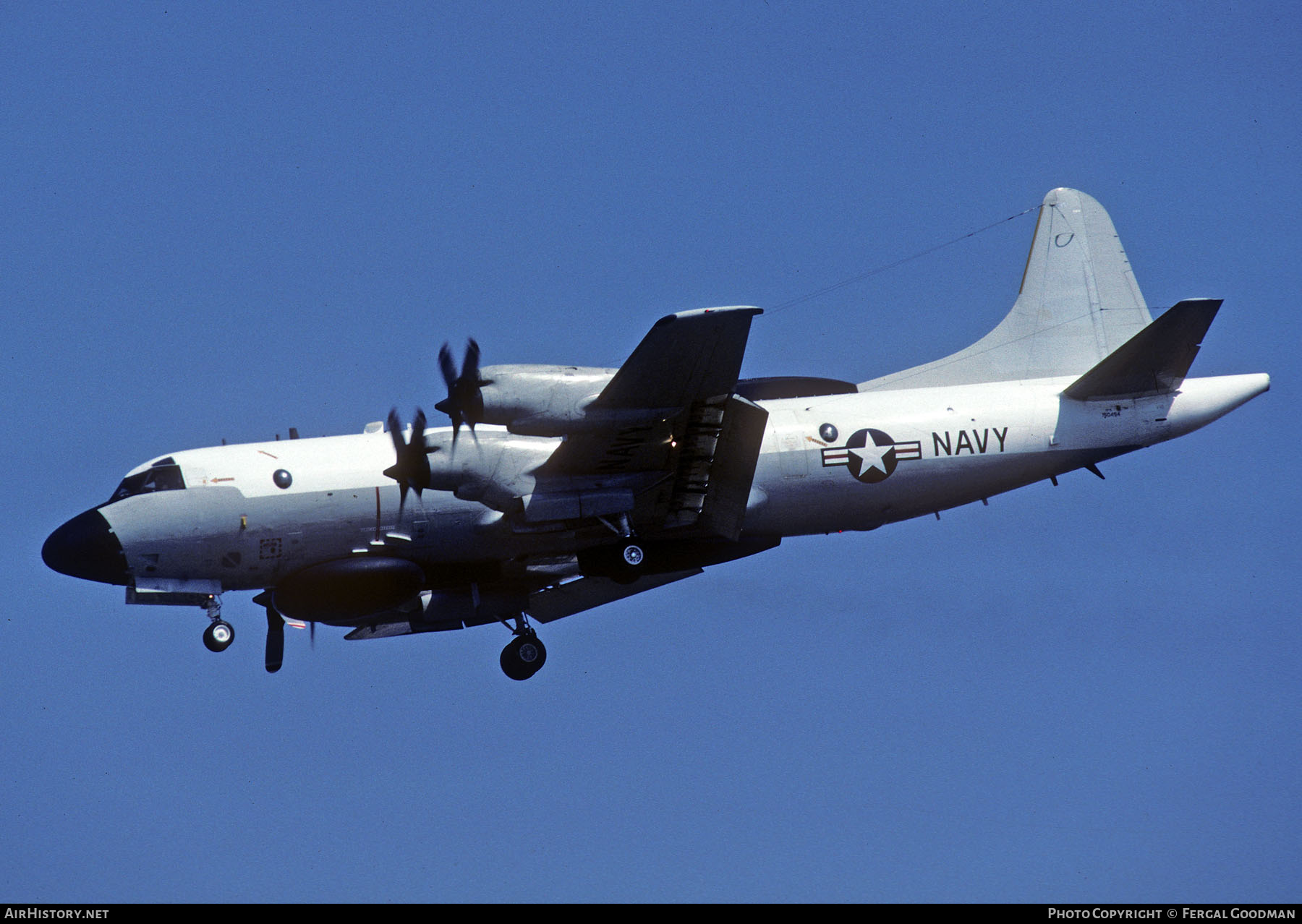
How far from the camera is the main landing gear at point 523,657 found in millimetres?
27391

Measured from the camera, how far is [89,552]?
81.6 ft

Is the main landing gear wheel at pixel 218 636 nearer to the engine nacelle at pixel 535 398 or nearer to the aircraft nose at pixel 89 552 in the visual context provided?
the aircraft nose at pixel 89 552

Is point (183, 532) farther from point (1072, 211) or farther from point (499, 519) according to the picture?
point (1072, 211)

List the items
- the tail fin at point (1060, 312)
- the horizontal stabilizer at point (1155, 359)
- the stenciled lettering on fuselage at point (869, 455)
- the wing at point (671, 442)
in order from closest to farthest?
1. the wing at point (671, 442)
2. the horizontal stabilizer at point (1155, 359)
3. the stenciled lettering on fuselage at point (869, 455)
4. the tail fin at point (1060, 312)

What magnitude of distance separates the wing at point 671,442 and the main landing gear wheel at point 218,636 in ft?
19.9

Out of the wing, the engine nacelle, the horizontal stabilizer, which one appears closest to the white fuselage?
the horizontal stabilizer

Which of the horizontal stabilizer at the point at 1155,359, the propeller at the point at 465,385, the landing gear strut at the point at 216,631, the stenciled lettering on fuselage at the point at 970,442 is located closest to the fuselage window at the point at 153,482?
the landing gear strut at the point at 216,631

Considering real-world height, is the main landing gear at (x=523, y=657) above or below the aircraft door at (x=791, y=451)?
below

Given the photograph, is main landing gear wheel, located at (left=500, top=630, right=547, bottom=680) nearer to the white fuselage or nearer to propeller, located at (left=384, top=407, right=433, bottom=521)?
the white fuselage

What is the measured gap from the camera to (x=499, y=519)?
25.6m
